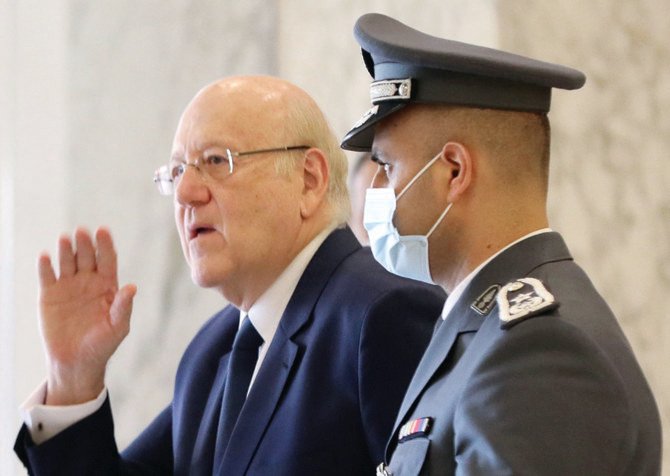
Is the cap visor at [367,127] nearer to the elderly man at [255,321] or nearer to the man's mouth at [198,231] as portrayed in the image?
the elderly man at [255,321]

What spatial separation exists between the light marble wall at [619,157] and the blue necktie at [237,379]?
98 cm

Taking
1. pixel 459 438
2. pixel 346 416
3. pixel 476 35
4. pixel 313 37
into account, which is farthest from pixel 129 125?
pixel 459 438

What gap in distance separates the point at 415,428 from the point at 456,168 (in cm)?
39

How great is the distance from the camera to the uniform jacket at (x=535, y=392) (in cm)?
147

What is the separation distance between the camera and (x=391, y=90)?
1.88 metres

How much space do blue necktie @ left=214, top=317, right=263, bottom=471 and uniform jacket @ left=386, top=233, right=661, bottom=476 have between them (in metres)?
0.65

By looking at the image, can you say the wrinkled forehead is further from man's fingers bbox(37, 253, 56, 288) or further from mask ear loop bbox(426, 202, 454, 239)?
mask ear loop bbox(426, 202, 454, 239)

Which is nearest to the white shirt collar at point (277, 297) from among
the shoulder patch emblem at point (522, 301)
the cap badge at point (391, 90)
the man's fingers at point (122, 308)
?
the man's fingers at point (122, 308)

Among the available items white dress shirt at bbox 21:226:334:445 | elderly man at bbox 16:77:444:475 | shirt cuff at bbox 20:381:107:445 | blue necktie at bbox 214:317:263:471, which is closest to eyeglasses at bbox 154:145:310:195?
elderly man at bbox 16:77:444:475

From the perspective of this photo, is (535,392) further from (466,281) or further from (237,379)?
(237,379)

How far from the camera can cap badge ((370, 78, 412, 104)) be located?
1856 millimetres

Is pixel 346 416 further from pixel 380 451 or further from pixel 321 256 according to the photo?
pixel 321 256

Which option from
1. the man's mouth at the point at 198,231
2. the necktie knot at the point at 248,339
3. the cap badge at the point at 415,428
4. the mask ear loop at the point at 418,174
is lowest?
the necktie knot at the point at 248,339

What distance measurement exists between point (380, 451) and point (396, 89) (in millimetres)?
650
